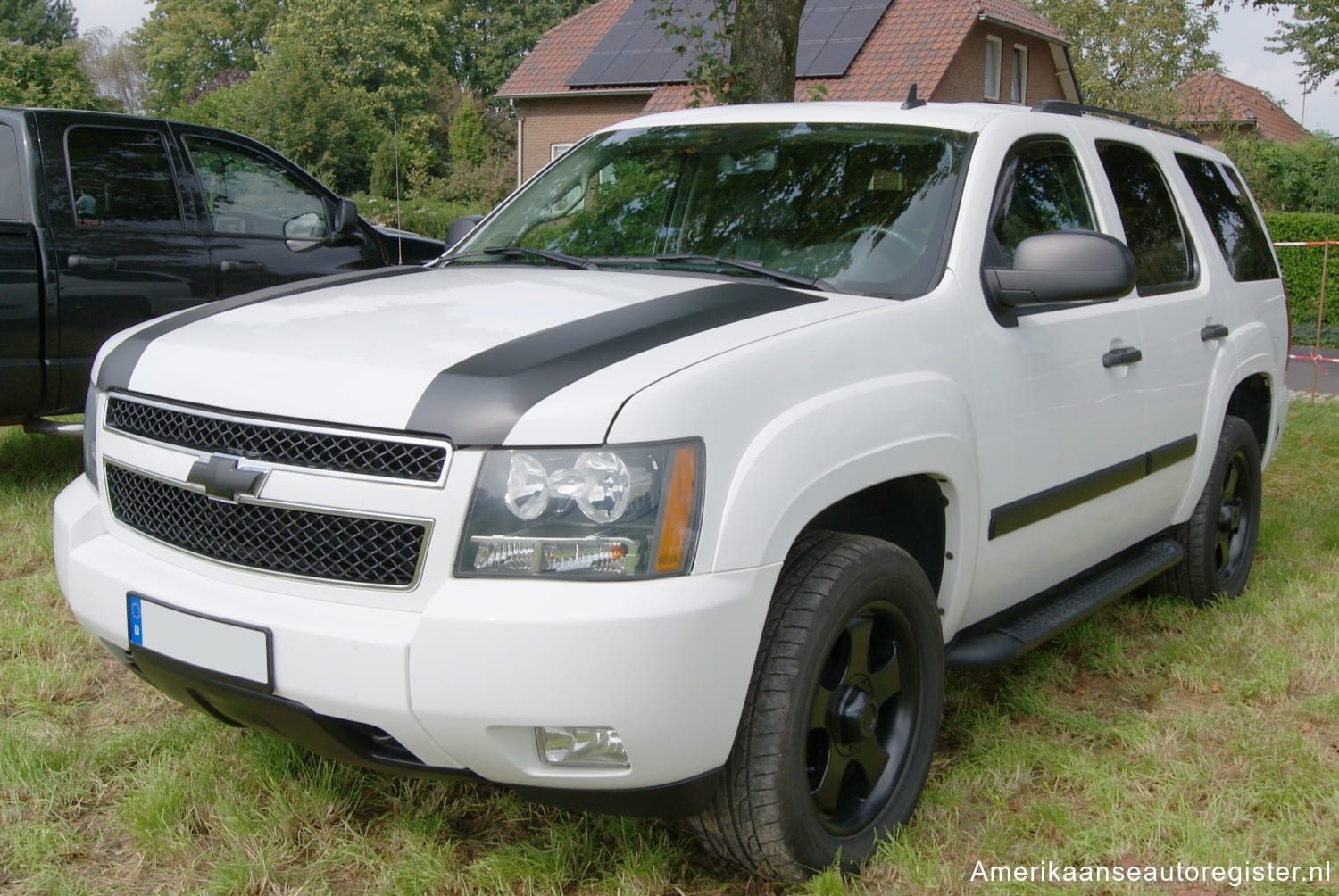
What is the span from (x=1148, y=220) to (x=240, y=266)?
480cm

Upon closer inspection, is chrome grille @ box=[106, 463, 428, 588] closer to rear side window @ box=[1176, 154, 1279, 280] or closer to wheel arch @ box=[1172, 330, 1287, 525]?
wheel arch @ box=[1172, 330, 1287, 525]

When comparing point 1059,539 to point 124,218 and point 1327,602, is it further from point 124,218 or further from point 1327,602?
point 124,218

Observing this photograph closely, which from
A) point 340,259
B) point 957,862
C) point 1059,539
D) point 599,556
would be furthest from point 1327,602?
point 340,259

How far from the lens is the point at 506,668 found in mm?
2170

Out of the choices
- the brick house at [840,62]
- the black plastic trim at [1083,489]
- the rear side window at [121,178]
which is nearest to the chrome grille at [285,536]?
the black plastic trim at [1083,489]

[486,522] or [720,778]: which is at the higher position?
[486,522]

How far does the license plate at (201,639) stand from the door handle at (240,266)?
4.60 meters

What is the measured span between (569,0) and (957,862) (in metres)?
64.7

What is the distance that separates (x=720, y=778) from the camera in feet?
7.89

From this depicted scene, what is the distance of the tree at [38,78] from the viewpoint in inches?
1371

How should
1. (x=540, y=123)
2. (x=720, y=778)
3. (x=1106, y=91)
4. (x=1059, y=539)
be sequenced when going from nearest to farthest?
(x=720, y=778) → (x=1059, y=539) → (x=1106, y=91) → (x=540, y=123)

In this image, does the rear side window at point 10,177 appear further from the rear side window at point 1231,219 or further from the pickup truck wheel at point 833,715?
the rear side window at point 1231,219

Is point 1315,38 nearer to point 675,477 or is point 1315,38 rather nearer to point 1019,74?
point 1019,74

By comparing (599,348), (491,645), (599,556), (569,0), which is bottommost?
(491,645)
